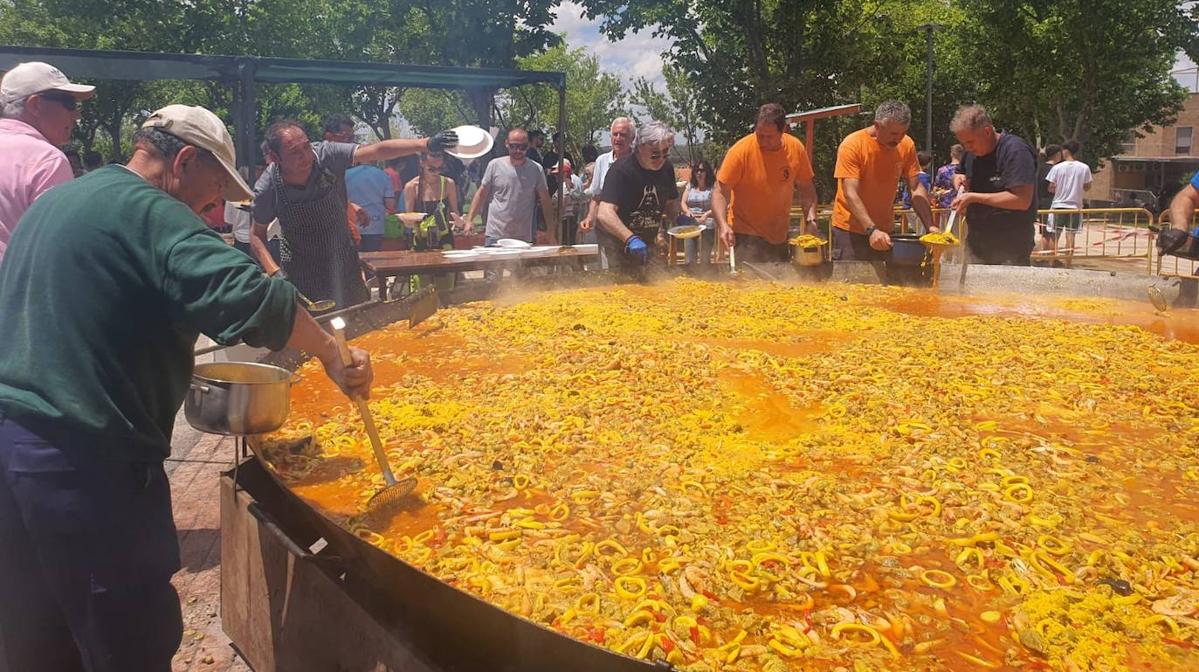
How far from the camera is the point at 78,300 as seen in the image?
221cm

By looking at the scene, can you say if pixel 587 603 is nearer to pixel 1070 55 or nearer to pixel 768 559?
pixel 768 559

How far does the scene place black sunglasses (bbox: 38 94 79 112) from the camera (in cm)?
386

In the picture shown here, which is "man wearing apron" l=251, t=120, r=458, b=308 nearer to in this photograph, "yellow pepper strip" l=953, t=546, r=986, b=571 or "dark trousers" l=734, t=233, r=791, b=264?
"dark trousers" l=734, t=233, r=791, b=264

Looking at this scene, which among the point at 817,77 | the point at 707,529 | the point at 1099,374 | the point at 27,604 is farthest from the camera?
the point at 817,77

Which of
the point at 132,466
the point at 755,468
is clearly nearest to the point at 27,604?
the point at 132,466

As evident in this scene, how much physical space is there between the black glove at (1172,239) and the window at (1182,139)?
62152 millimetres

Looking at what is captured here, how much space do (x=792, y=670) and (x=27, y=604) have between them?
220cm

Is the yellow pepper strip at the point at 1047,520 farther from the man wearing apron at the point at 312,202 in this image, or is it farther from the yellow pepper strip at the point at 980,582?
the man wearing apron at the point at 312,202

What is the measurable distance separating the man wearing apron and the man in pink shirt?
166 cm

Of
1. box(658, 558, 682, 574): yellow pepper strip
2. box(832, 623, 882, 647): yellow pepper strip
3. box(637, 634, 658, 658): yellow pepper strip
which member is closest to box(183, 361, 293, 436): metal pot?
box(658, 558, 682, 574): yellow pepper strip

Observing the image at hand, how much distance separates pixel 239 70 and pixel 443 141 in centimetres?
421

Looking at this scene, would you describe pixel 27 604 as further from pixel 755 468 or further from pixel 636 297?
pixel 636 297

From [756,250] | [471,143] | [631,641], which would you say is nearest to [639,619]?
[631,641]

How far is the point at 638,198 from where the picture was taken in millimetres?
7500
